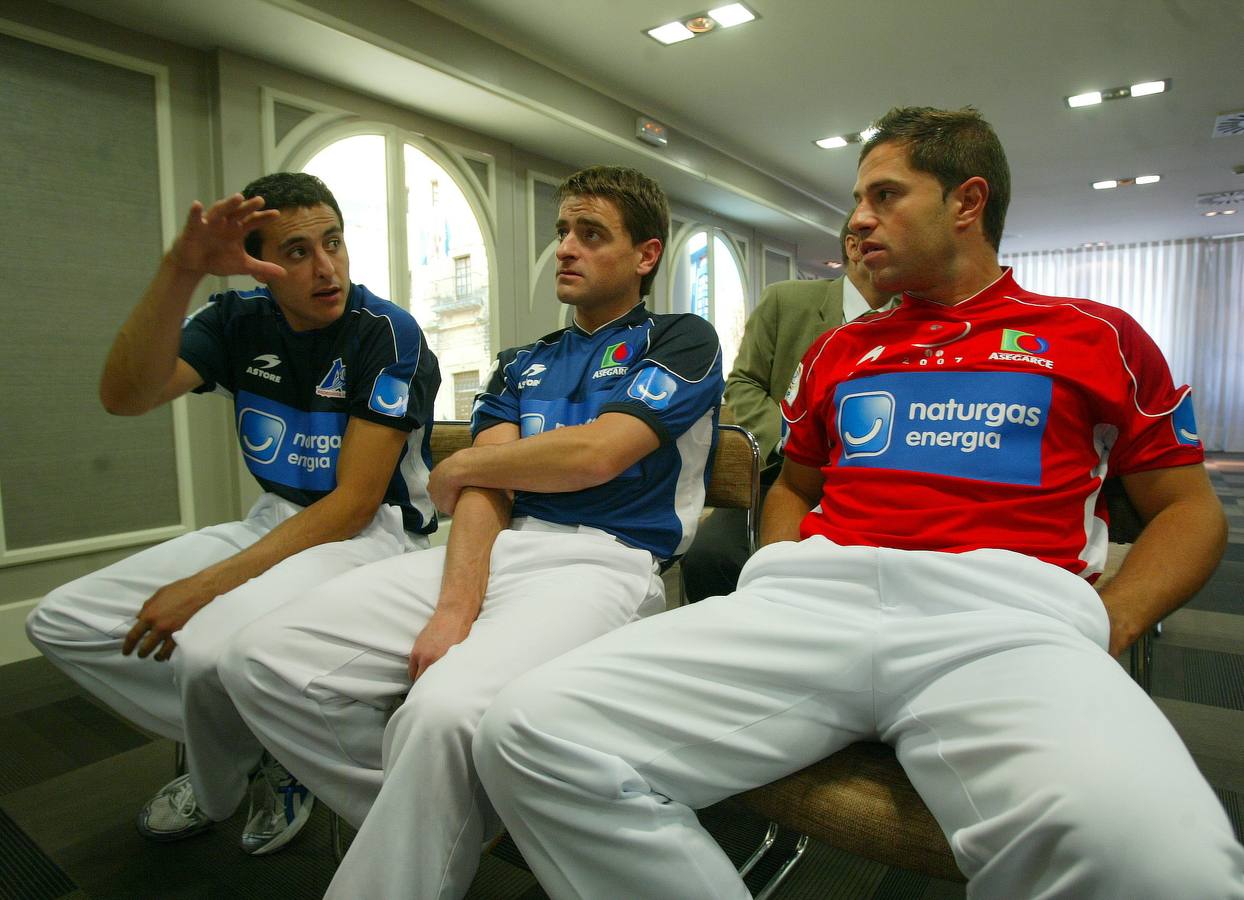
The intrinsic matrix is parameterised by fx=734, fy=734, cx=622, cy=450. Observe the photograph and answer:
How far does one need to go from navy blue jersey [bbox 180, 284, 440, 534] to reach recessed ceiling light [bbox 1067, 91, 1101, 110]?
5.64 metres

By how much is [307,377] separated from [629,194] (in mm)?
829

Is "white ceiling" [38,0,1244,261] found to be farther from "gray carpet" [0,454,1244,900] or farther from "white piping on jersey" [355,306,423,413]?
"gray carpet" [0,454,1244,900]

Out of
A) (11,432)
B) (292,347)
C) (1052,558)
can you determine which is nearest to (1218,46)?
(1052,558)

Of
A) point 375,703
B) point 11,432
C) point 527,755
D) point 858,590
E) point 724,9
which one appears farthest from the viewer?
point 724,9

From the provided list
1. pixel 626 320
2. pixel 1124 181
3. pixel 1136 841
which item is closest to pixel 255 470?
pixel 626 320

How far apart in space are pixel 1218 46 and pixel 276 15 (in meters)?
5.36

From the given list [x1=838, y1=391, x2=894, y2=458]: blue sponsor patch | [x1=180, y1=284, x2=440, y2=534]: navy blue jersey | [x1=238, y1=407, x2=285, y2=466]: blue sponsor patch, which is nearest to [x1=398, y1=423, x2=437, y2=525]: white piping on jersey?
[x1=180, y1=284, x2=440, y2=534]: navy blue jersey

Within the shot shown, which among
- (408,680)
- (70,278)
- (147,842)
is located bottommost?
(147,842)

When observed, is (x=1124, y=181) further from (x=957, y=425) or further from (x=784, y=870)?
(x=784, y=870)

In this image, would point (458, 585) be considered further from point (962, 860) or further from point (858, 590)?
point (962, 860)

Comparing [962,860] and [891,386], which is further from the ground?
[891,386]

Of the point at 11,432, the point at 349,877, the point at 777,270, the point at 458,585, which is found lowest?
the point at 349,877

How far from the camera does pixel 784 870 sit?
1368 millimetres

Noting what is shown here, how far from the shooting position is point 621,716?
0.92 metres
